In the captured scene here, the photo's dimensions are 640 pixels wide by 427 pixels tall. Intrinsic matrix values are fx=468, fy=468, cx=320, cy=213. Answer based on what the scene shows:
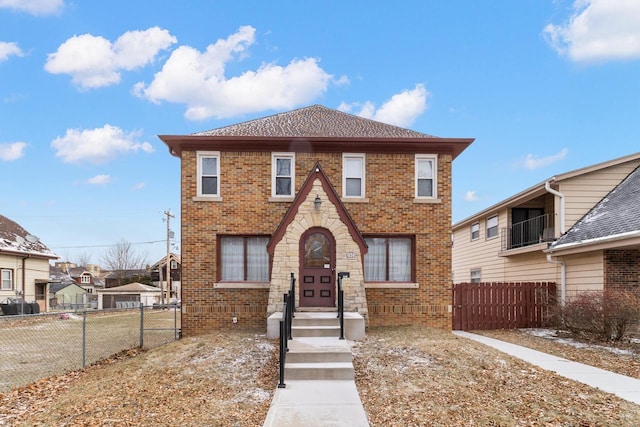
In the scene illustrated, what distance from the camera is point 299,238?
12312 millimetres

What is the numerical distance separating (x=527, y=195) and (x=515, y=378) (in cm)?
1146

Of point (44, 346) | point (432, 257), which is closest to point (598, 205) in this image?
point (432, 257)

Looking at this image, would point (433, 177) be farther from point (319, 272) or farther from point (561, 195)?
point (561, 195)

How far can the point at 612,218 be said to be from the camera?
564 inches

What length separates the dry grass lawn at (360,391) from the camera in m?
5.92

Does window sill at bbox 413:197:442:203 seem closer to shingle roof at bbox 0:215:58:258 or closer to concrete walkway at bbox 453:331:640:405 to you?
concrete walkway at bbox 453:331:640:405

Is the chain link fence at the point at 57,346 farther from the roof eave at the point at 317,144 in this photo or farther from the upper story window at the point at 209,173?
the roof eave at the point at 317,144

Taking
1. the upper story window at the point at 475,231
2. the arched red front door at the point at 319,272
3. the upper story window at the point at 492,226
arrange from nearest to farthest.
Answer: the arched red front door at the point at 319,272
the upper story window at the point at 492,226
the upper story window at the point at 475,231

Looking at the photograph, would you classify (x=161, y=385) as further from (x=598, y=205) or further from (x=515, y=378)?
(x=598, y=205)

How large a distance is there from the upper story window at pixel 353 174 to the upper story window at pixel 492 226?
394 inches

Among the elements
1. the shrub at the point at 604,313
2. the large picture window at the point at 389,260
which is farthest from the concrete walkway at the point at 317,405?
the shrub at the point at 604,313

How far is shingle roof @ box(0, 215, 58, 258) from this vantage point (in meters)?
28.7

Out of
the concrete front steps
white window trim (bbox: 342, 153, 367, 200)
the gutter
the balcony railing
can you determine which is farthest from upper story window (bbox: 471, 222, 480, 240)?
the concrete front steps

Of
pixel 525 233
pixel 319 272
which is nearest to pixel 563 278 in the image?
pixel 525 233
